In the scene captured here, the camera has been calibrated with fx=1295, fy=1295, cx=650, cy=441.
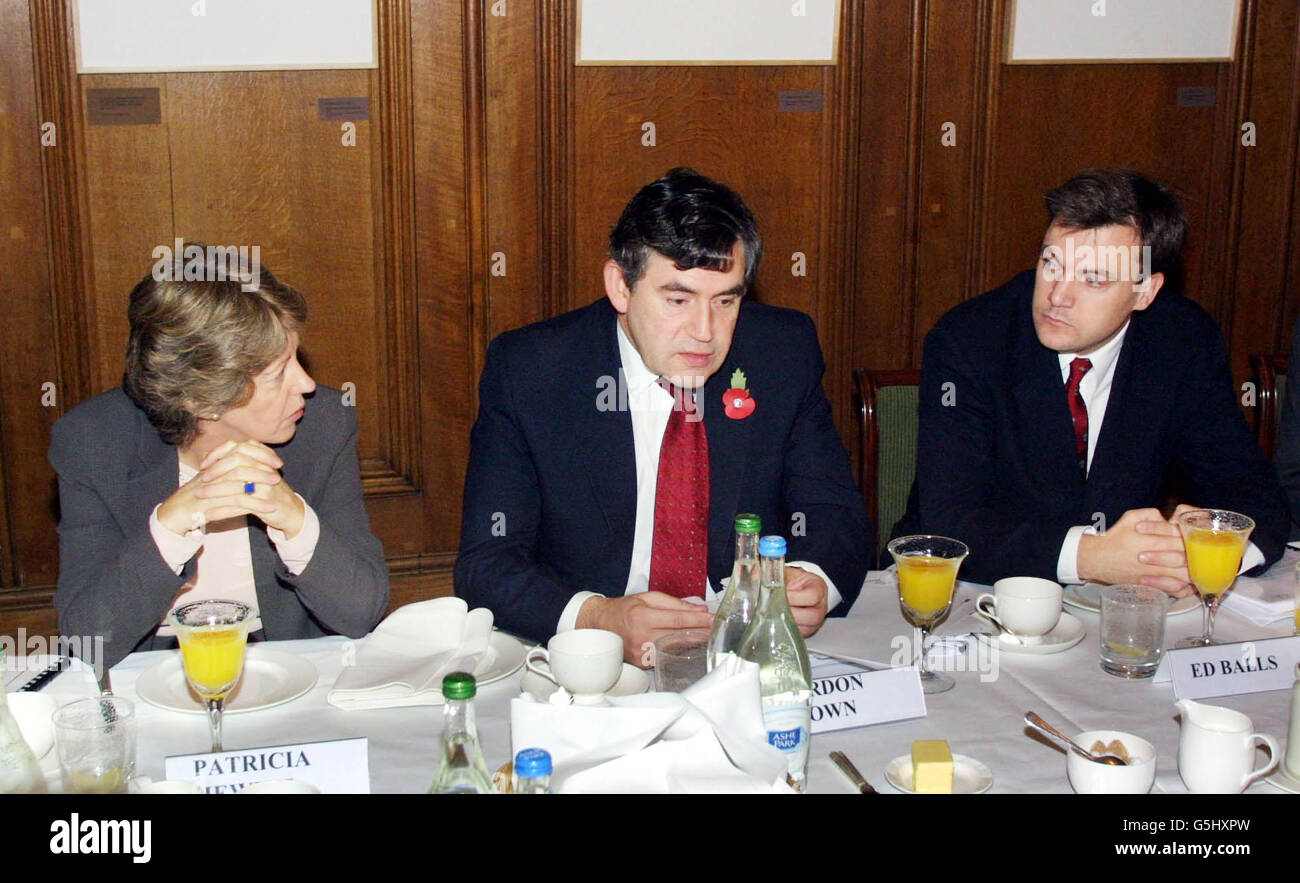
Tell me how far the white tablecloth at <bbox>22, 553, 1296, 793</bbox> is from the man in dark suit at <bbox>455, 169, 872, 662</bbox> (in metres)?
0.37

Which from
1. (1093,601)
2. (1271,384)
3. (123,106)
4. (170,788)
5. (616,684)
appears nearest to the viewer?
(170,788)

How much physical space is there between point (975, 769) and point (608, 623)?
1.93 feet

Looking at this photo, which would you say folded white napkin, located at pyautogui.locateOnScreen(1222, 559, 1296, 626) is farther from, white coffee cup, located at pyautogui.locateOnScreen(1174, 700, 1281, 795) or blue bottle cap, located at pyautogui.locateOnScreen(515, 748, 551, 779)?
blue bottle cap, located at pyautogui.locateOnScreen(515, 748, 551, 779)

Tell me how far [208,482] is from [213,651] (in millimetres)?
502

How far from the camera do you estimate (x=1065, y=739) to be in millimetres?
1474

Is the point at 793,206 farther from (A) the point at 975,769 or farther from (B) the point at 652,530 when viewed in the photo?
(A) the point at 975,769

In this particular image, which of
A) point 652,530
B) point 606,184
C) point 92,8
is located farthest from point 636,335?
point 92,8

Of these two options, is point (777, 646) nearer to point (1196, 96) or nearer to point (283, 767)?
point (283, 767)

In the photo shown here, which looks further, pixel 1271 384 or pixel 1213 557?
pixel 1271 384

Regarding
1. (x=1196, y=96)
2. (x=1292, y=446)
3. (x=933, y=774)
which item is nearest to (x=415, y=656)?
(x=933, y=774)

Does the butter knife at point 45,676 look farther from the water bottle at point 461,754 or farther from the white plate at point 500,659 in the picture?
the water bottle at point 461,754

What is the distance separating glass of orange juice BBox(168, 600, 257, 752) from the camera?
4.88ft

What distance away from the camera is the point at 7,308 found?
3.21 metres

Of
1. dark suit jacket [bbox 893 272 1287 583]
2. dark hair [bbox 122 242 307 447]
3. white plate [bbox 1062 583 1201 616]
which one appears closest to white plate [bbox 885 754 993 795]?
white plate [bbox 1062 583 1201 616]
